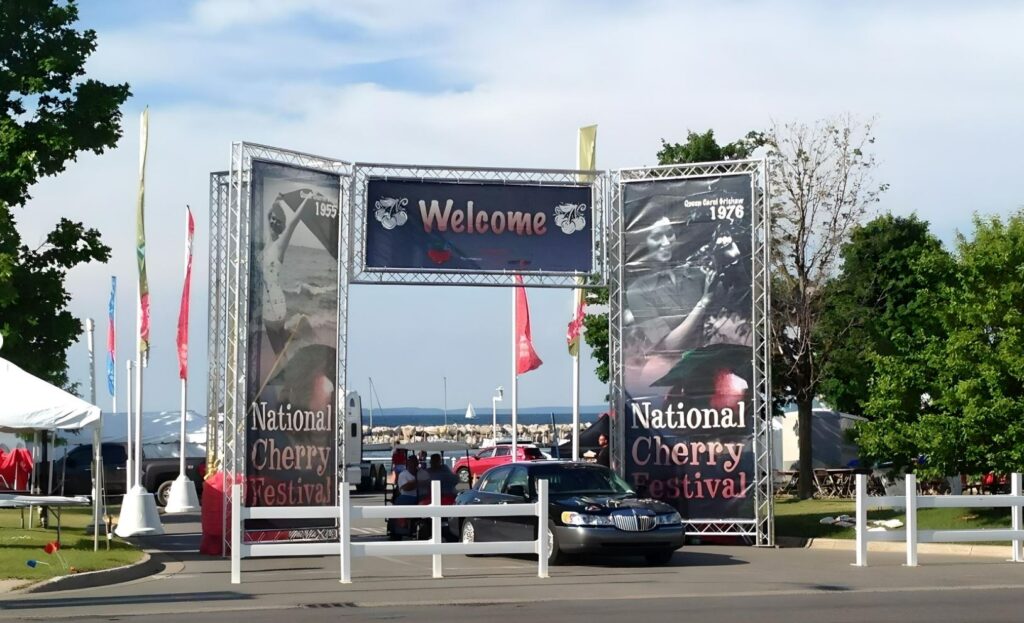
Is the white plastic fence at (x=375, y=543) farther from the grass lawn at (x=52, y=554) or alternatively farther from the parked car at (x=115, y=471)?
the parked car at (x=115, y=471)

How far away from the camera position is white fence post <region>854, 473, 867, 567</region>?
18031 mm

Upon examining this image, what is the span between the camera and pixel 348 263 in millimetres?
22828

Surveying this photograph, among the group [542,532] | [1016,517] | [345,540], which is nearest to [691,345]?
[1016,517]

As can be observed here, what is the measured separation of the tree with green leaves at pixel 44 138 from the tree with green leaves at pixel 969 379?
15139 mm

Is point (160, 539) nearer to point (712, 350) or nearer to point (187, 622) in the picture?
point (712, 350)

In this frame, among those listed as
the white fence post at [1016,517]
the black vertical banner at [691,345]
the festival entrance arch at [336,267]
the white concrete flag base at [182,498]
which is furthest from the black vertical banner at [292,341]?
the white concrete flag base at [182,498]

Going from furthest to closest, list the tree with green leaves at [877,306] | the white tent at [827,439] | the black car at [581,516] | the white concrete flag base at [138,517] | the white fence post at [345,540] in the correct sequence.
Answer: the white tent at [827,439] → the tree with green leaves at [877,306] → the white concrete flag base at [138,517] → the black car at [581,516] → the white fence post at [345,540]

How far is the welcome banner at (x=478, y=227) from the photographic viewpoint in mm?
23094

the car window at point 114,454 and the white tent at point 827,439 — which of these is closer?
the car window at point 114,454

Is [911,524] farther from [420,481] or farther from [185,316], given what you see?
[185,316]

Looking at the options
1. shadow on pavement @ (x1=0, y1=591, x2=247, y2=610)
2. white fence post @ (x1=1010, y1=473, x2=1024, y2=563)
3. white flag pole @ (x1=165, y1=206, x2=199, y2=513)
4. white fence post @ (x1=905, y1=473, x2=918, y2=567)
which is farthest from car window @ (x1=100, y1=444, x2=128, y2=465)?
white fence post @ (x1=1010, y1=473, x2=1024, y2=563)

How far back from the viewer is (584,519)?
18.5 m

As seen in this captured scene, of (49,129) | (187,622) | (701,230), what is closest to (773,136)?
(701,230)

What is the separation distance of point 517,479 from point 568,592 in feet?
17.7
